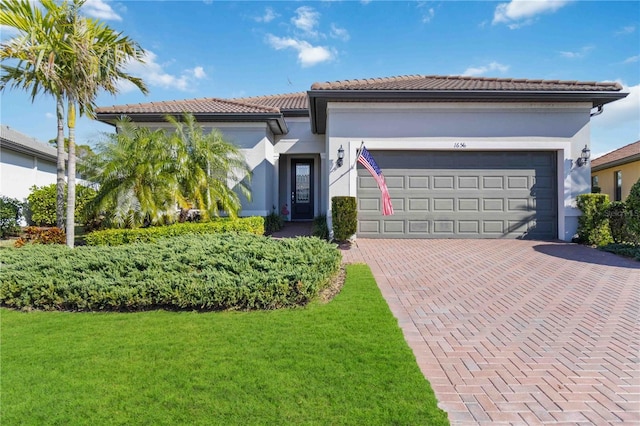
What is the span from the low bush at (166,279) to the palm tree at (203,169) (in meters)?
3.81

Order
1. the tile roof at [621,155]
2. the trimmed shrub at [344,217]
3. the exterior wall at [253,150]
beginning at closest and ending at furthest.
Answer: the trimmed shrub at [344,217]
the exterior wall at [253,150]
the tile roof at [621,155]

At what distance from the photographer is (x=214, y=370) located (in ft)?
9.30

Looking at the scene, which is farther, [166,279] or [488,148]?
[488,148]

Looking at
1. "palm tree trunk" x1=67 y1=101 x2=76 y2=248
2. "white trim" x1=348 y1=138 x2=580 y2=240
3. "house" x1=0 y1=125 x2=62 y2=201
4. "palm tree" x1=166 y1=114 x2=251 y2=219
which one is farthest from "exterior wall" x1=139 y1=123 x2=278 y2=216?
"house" x1=0 y1=125 x2=62 y2=201

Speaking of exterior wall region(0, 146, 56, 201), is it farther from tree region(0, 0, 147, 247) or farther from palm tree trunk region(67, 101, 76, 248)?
palm tree trunk region(67, 101, 76, 248)

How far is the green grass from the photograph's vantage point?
90.4 inches

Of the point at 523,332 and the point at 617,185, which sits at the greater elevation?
the point at 617,185

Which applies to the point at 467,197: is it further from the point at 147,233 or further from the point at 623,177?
the point at 623,177

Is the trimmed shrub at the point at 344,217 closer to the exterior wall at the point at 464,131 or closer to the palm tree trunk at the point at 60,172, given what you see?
the exterior wall at the point at 464,131

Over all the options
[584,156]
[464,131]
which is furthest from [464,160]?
[584,156]

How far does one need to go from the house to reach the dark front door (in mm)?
12177

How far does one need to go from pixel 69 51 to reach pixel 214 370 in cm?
806

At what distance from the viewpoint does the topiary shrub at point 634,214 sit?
7918 mm

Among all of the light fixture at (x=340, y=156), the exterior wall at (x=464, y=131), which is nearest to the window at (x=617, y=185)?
the exterior wall at (x=464, y=131)
